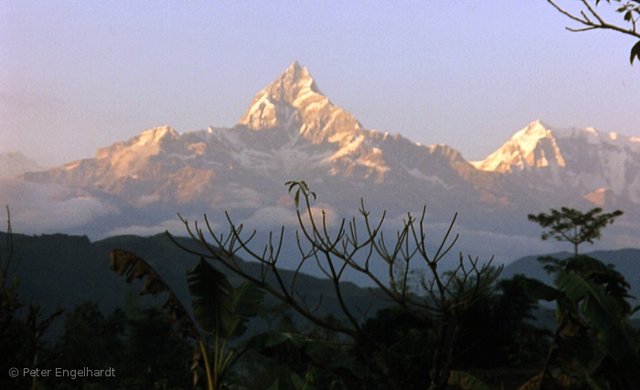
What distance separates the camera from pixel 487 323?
34344mm

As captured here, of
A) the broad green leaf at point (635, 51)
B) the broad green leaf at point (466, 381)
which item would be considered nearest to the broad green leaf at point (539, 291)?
the broad green leaf at point (466, 381)

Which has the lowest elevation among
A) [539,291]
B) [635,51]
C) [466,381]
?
[466,381]

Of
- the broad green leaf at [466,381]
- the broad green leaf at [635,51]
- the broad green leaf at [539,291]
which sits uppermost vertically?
the broad green leaf at [635,51]

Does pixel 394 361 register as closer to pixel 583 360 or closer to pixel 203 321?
pixel 583 360

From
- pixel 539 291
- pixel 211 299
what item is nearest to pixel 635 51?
pixel 539 291

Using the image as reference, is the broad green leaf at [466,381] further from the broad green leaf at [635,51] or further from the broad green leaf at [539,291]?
the broad green leaf at [635,51]

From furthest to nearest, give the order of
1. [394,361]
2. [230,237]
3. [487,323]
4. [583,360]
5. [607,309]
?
[487,323] → [394,361] → [583,360] → [607,309] → [230,237]

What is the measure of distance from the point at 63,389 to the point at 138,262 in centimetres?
1381

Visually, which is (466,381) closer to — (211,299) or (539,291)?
(539,291)

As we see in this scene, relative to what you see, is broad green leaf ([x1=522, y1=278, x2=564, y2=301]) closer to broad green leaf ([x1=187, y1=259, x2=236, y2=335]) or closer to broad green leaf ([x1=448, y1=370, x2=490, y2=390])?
broad green leaf ([x1=448, y1=370, x2=490, y2=390])

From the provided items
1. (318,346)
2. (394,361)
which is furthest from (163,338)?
(318,346)

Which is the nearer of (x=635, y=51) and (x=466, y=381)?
(x=635, y=51)

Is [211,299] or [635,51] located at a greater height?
[635,51]

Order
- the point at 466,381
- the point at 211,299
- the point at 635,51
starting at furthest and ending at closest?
the point at 466,381, the point at 211,299, the point at 635,51
